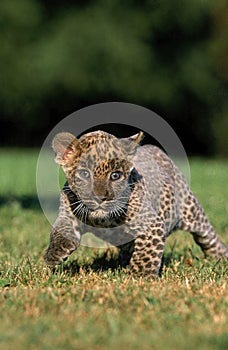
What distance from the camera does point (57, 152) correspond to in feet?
17.6

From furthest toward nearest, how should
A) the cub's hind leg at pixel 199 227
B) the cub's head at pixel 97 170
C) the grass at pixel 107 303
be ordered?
the cub's hind leg at pixel 199 227, the cub's head at pixel 97 170, the grass at pixel 107 303

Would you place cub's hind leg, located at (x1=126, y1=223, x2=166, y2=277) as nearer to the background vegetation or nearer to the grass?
the grass

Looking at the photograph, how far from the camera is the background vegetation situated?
29719mm

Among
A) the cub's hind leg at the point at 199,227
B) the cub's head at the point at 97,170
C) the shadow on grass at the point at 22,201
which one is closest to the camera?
the cub's head at the point at 97,170

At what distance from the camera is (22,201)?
36.9ft

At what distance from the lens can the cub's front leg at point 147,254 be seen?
5441mm

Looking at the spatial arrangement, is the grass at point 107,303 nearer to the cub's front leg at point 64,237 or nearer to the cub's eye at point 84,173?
the cub's front leg at point 64,237

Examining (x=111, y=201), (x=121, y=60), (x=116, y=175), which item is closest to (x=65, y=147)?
(x=116, y=175)

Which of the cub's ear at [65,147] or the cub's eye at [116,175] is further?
the cub's ear at [65,147]

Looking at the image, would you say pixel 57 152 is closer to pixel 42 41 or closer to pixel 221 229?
pixel 221 229

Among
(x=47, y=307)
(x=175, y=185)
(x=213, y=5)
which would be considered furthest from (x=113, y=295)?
(x=213, y=5)

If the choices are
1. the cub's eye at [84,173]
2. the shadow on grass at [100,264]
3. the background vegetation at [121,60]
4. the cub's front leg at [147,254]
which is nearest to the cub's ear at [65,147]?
the cub's eye at [84,173]

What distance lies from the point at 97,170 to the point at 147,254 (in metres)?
0.77

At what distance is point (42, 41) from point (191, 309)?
27.1 m
